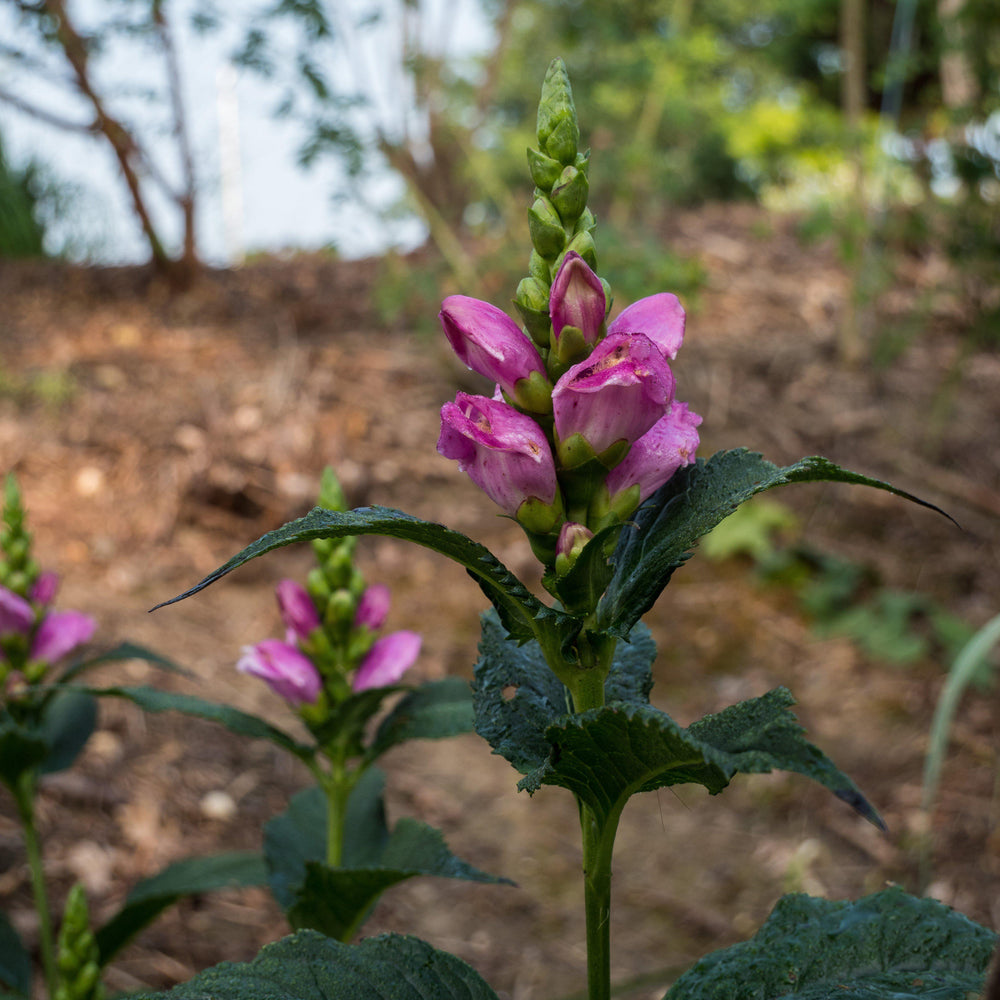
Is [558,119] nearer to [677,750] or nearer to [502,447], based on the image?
[502,447]

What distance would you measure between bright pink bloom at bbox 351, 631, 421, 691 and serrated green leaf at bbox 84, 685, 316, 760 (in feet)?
0.39

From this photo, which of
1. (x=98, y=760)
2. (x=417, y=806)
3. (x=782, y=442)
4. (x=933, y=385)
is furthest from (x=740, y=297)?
(x=98, y=760)

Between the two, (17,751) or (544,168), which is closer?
(544,168)

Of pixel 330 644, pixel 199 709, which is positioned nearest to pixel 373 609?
pixel 330 644

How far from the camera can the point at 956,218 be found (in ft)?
13.4

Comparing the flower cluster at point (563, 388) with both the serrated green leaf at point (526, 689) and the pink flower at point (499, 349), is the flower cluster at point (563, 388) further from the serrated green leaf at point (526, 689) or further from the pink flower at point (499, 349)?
the serrated green leaf at point (526, 689)

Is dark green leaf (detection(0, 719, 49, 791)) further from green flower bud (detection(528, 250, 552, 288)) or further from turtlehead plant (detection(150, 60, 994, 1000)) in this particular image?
green flower bud (detection(528, 250, 552, 288))

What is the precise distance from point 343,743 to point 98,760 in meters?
1.56

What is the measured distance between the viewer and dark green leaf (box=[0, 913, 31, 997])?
1.37 m

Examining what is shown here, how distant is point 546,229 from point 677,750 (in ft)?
1.24

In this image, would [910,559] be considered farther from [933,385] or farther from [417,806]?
[417,806]

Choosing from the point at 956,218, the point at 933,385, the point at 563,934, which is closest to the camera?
the point at 563,934

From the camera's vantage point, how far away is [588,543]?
0.60 metres

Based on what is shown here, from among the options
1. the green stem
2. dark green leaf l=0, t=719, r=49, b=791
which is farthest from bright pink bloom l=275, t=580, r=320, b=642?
the green stem
